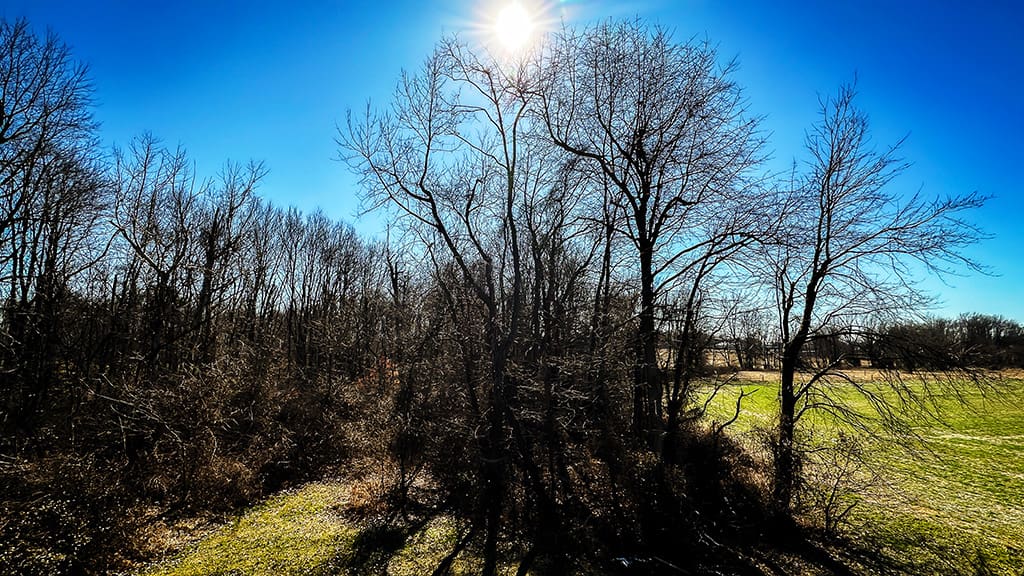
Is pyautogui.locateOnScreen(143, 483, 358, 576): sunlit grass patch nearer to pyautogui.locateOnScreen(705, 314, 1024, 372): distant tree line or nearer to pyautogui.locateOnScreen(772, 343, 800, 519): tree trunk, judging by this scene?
pyautogui.locateOnScreen(772, 343, 800, 519): tree trunk

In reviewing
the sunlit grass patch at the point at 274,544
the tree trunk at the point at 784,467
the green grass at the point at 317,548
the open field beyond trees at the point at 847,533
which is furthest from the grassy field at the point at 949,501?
the sunlit grass patch at the point at 274,544

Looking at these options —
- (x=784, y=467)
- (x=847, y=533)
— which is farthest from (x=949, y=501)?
(x=784, y=467)

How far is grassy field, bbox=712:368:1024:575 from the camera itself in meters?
8.37

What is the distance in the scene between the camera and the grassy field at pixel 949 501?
837cm

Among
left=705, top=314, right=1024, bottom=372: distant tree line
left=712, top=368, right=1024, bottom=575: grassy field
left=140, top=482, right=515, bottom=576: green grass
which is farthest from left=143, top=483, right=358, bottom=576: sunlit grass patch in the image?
left=705, top=314, right=1024, bottom=372: distant tree line

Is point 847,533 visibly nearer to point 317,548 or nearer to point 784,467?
point 784,467

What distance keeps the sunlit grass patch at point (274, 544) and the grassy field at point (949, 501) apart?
34.2 ft

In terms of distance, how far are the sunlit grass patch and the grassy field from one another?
10418 mm

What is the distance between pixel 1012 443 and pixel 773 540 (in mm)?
12855

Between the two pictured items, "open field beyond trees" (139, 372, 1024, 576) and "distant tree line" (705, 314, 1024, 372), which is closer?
"open field beyond trees" (139, 372, 1024, 576)

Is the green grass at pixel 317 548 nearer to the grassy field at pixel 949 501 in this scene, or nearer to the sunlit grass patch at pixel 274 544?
the sunlit grass patch at pixel 274 544

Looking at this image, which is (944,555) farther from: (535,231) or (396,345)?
(396,345)

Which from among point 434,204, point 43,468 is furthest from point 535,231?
point 43,468

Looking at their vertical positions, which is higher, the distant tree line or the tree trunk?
the distant tree line
